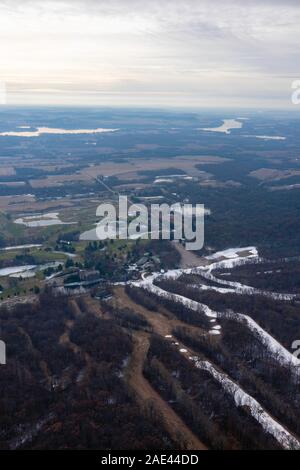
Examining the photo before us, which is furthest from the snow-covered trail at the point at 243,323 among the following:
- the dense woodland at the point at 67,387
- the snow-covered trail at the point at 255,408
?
the dense woodland at the point at 67,387

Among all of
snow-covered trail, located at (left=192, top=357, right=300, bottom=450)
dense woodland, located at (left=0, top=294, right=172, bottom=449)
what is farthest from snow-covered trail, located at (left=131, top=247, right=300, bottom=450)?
dense woodland, located at (left=0, top=294, right=172, bottom=449)

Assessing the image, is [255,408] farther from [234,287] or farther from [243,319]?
[234,287]

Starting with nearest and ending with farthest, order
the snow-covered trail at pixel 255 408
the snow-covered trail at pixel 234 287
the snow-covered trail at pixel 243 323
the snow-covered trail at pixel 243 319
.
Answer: the snow-covered trail at pixel 255 408, the snow-covered trail at pixel 243 323, the snow-covered trail at pixel 243 319, the snow-covered trail at pixel 234 287

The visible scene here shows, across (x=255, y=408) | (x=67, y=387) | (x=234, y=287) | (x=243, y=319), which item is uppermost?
(x=243, y=319)

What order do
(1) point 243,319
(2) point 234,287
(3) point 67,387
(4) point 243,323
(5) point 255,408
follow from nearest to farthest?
(5) point 255,408, (3) point 67,387, (4) point 243,323, (1) point 243,319, (2) point 234,287

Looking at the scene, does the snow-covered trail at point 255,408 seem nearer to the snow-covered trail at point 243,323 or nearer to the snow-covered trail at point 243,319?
the snow-covered trail at point 243,323

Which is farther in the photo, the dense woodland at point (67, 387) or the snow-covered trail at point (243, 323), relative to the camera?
the snow-covered trail at point (243, 323)

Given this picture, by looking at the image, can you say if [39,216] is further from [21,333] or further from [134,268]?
[21,333]

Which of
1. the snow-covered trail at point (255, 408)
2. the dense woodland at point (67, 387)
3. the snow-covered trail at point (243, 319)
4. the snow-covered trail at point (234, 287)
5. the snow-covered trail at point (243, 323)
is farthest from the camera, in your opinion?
the snow-covered trail at point (234, 287)

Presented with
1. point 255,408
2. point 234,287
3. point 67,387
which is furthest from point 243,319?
point 67,387
